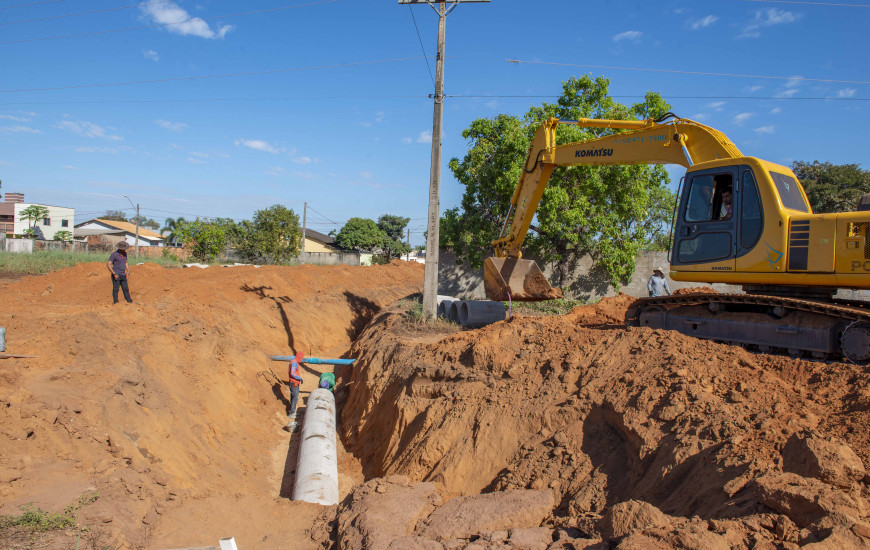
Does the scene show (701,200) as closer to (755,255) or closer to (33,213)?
(755,255)

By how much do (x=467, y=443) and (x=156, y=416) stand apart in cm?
464

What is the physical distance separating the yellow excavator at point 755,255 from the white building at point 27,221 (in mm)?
57984

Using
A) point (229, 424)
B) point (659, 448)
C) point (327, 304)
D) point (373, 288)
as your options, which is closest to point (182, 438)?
point (229, 424)

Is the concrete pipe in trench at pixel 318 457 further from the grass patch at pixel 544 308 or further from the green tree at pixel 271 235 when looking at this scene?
the green tree at pixel 271 235

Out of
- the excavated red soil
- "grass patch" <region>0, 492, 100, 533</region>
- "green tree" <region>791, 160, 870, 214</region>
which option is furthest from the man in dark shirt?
"green tree" <region>791, 160, 870, 214</region>

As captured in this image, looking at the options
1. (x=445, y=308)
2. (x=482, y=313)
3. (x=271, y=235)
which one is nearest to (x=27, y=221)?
(x=271, y=235)

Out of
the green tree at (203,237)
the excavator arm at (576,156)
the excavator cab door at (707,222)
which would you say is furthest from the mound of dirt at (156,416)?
the green tree at (203,237)

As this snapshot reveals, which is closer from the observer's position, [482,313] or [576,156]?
[576,156]

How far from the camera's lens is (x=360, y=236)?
61656mm

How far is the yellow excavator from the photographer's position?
21.9ft

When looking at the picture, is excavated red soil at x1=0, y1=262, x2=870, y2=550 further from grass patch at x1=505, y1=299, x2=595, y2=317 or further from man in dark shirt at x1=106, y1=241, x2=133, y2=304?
grass patch at x1=505, y1=299, x2=595, y2=317

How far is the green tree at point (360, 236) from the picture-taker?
61.7 metres

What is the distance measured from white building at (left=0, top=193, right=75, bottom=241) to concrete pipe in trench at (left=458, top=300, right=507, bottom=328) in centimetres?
5256

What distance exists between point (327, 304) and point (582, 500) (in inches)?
586
